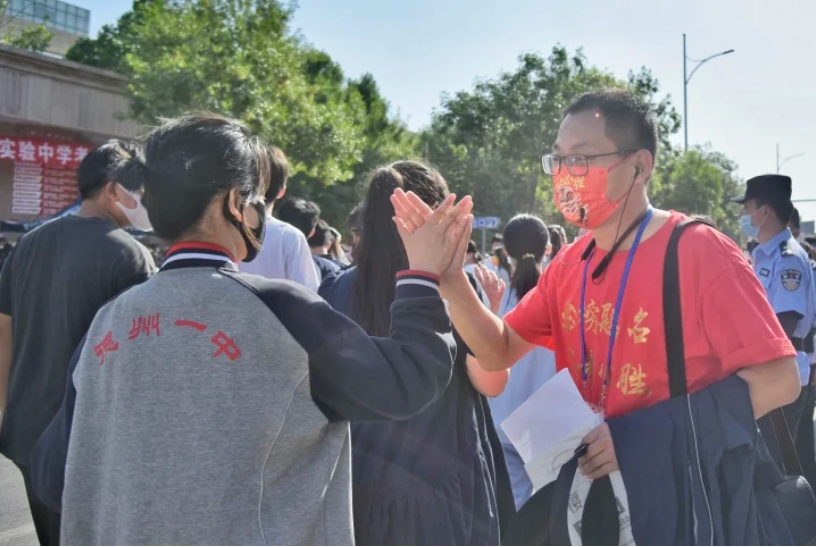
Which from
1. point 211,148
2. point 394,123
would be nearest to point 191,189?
point 211,148

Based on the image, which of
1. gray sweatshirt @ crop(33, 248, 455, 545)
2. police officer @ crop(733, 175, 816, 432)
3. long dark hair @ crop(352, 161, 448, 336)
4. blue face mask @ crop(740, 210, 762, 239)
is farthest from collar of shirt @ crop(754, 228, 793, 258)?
gray sweatshirt @ crop(33, 248, 455, 545)

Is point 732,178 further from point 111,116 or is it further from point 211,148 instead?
point 211,148

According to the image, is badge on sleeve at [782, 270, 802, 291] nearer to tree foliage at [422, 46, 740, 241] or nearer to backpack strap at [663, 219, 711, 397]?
backpack strap at [663, 219, 711, 397]

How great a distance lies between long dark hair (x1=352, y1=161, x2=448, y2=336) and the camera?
2633mm

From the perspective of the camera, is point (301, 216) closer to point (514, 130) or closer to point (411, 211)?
point (411, 211)

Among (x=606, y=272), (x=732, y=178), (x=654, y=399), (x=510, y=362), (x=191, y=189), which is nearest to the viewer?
(x=191, y=189)

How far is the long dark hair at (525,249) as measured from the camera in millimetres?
4445

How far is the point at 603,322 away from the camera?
2.29 m

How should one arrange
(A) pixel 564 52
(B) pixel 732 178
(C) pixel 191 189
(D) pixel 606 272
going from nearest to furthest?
(C) pixel 191 189
(D) pixel 606 272
(A) pixel 564 52
(B) pixel 732 178

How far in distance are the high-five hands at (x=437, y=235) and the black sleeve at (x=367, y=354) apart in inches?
3.9

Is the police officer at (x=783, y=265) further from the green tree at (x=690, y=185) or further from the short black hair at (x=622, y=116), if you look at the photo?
the green tree at (x=690, y=185)

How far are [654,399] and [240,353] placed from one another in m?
1.15

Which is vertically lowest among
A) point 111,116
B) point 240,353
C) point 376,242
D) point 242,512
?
point 242,512

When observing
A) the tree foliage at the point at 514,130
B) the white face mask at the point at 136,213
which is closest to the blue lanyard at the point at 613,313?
the white face mask at the point at 136,213
